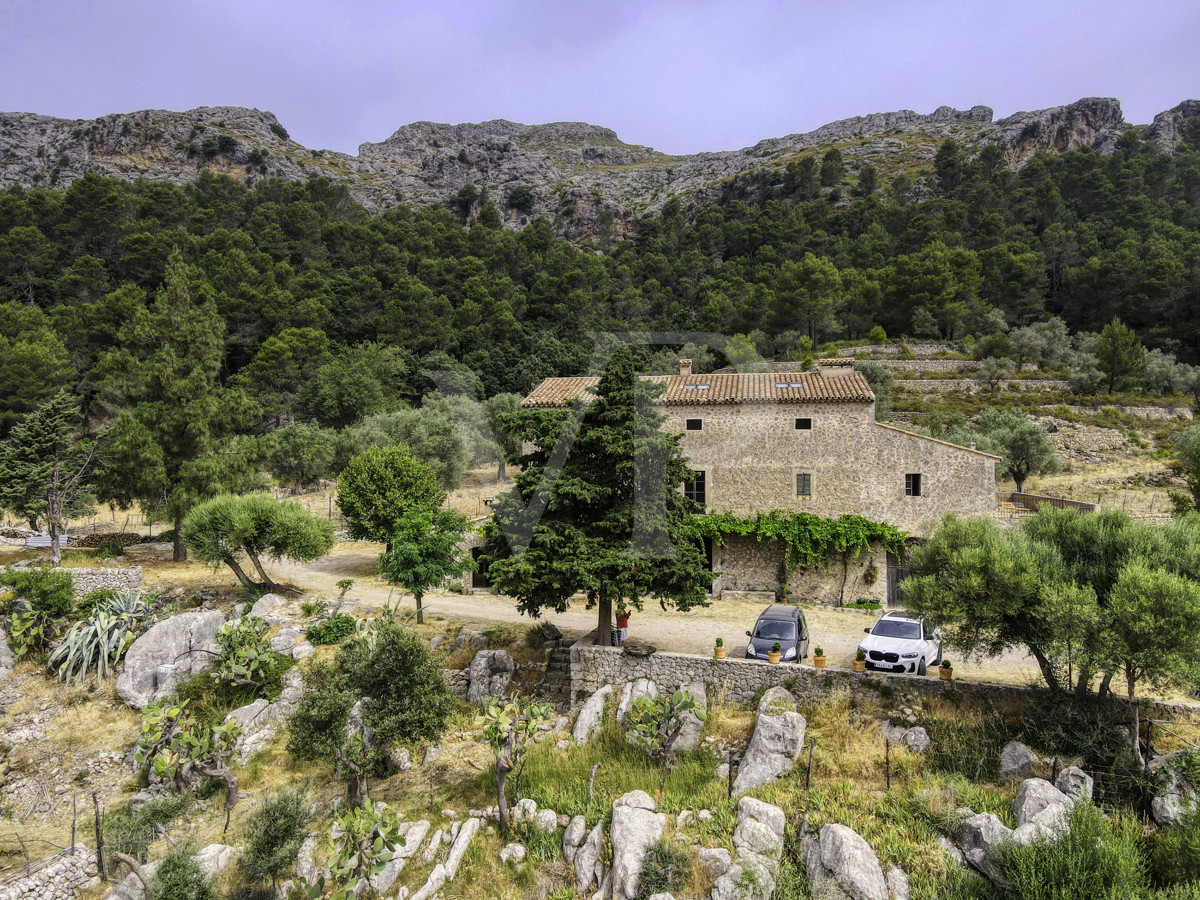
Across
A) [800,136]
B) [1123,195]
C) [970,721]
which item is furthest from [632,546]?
[800,136]

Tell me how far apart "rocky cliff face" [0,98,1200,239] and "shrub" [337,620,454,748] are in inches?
4191

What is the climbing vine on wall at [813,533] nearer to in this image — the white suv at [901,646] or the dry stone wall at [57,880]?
the white suv at [901,646]

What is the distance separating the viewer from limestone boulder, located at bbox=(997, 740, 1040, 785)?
1099 centimetres

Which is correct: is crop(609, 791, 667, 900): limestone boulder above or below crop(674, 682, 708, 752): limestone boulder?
below

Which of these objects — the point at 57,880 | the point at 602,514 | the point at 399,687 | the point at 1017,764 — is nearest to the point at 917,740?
the point at 1017,764

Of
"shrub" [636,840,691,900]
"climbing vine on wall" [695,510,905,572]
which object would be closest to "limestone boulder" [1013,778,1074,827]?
"shrub" [636,840,691,900]

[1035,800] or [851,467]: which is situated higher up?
[851,467]

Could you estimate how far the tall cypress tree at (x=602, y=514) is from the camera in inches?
590

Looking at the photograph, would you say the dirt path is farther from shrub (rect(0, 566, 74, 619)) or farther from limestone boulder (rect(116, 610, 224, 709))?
shrub (rect(0, 566, 74, 619))

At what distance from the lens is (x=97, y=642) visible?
18656 millimetres

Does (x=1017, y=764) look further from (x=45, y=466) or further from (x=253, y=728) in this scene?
(x=45, y=466)

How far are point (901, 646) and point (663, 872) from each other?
7404 mm

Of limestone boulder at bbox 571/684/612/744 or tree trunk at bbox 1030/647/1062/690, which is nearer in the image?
tree trunk at bbox 1030/647/1062/690

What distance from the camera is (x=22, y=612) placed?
19297 millimetres
